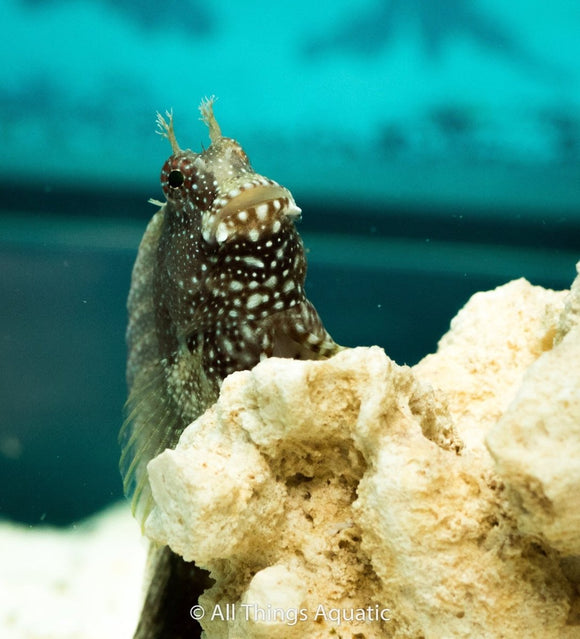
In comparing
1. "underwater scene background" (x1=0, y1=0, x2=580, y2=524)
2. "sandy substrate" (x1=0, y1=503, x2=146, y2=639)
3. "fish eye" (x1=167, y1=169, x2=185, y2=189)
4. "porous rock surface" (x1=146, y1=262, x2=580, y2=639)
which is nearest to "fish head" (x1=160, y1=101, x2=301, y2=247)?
"fish eye" (x1=167, y1=169, x2=185, y2=189)

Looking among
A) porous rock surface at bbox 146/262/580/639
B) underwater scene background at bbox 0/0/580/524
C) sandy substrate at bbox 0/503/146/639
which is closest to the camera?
porous rock surface at bbox 146/262/580/639

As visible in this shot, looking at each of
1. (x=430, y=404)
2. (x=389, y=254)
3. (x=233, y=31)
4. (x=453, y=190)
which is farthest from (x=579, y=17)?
(x=430, y=404)

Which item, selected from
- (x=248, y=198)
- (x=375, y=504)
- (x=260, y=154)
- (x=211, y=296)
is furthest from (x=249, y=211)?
(x=260, y=154)

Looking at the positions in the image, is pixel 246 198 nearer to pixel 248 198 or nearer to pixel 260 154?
pixel 248 198

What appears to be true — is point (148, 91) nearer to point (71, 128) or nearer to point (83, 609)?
point (71, 128)

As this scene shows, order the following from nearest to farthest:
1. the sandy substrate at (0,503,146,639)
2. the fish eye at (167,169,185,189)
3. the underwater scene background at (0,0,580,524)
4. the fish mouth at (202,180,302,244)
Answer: the fish mouth at (202,180,302,244)
the fish eye at (167,169,185,189)
the sandy substrate at (0,503,146,639)
the underwater scene background at (0,0,580,524)

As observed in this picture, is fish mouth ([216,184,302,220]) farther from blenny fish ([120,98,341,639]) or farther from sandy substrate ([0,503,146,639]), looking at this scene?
sandy substrate ([0,503,146,639])

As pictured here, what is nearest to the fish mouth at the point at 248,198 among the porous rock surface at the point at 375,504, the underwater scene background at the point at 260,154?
the porous rock surface at the point at 375,504
